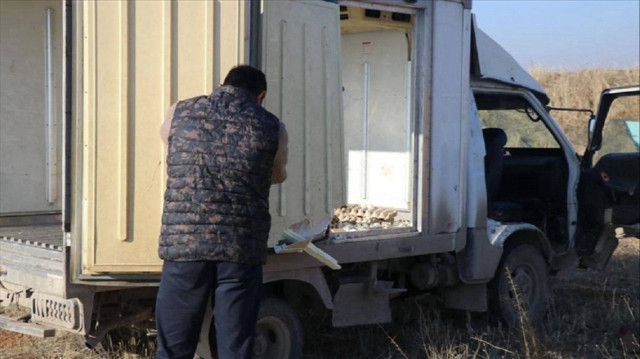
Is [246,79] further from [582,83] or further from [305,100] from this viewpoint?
[582,83]

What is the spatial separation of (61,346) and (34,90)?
2.32 m

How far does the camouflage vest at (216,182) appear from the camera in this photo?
398 centimetres

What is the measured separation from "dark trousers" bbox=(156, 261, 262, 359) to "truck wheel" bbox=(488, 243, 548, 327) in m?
3.15

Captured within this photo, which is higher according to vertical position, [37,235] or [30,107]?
[30,107]

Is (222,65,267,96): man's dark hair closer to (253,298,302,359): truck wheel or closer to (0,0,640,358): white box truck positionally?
(0,0,640,358): white box truck

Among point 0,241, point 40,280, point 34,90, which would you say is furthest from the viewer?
point 34,90

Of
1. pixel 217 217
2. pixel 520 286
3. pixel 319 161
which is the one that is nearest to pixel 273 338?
pixel 319 161

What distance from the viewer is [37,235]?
238 inches

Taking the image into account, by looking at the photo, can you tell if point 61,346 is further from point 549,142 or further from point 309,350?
point 549,142

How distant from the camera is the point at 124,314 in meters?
5.02

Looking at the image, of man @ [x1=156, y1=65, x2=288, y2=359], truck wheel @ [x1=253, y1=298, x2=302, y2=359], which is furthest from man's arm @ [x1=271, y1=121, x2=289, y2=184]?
truck wheel @ [x1=253, y1=298, x2=302, y2=359]

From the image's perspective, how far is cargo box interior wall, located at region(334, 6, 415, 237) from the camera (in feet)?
22.2

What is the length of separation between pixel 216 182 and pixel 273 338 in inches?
66.7

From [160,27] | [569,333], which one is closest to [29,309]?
[160,27]
